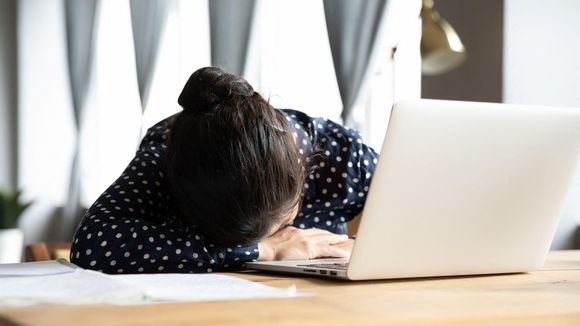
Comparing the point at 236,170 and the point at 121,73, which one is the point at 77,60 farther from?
the point at 236,170

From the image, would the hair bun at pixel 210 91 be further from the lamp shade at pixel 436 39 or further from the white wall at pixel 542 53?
the white wall at pixel 542 53

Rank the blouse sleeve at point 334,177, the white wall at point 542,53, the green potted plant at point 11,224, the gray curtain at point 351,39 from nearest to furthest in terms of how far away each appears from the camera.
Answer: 1. the blouse sleeve at point 334,177
2. the white wall at point 542,53
3. the green potted plant at point 11,224
4. the gray curtain at point 351,39

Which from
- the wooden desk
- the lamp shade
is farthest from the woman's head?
the lamp shade

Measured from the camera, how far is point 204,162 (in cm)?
139

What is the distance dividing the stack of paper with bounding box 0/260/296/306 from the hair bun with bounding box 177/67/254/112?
1.57ft

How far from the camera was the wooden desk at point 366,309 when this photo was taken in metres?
0.72

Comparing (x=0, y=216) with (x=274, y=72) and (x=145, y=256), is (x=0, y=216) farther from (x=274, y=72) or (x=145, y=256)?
(x=145, y=256)

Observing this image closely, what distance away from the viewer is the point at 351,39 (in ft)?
12.9

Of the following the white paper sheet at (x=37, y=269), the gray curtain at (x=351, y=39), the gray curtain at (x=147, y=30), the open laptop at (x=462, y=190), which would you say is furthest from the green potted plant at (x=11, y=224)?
the open laptop at (x=462, y=190)

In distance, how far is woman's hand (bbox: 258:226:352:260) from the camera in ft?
4.86

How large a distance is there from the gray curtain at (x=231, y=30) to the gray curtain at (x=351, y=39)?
15.1 inches

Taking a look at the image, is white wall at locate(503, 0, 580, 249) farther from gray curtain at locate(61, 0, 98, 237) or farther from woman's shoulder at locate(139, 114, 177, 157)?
gray curtain at locate(61, 0, 98, 237)

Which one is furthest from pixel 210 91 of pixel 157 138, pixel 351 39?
pixel 351 39

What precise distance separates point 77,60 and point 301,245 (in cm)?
303
